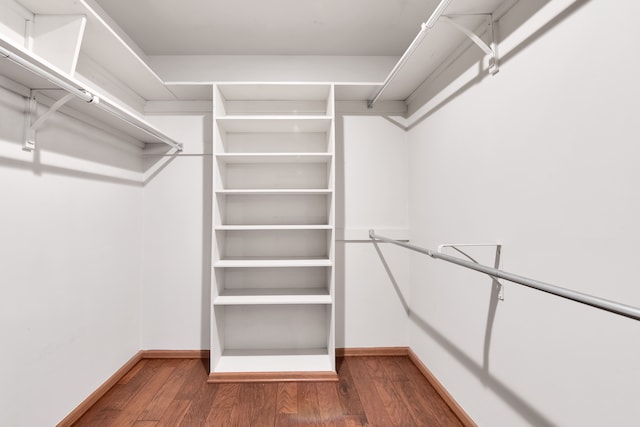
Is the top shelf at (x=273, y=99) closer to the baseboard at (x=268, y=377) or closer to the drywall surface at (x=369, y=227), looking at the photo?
the drywall surface at (x=369, y=227)

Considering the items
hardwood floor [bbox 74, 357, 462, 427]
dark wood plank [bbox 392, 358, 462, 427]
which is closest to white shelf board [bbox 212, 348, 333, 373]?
hardwood floor [bbox 74, 357, 462, 427]

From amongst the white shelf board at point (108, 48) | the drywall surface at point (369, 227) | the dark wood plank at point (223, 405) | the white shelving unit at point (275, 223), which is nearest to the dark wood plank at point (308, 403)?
the white shelving unit at point (275, 223)

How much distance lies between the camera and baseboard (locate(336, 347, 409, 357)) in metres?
2.40

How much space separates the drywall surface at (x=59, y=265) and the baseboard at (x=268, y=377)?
0.69 metres

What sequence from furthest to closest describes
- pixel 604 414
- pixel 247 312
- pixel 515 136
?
pixel 247 312 → pixel 515 136 → pixel 604 414

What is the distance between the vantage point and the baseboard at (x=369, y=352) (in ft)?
7.87

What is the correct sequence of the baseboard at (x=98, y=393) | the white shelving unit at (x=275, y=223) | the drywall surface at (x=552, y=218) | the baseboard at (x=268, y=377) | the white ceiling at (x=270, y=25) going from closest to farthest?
the drywall surface at (x=552, y=218) < the baseboard at (x=98, y=393) < the white ceiling at (x=270, y=25) < the baseboard at (x=268, y=377) < the white shelving unit at (x=275, y=223)

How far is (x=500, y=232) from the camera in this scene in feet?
4.29

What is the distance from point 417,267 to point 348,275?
20.9 inches

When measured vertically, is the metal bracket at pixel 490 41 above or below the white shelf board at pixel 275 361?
above

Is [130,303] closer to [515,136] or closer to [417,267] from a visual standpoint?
[417,267]

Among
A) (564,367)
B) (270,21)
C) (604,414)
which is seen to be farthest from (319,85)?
(604,414)

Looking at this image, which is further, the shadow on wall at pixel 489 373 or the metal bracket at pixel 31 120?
the metal bracket at pixel 31 120

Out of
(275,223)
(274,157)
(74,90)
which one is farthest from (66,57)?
(275,223)
